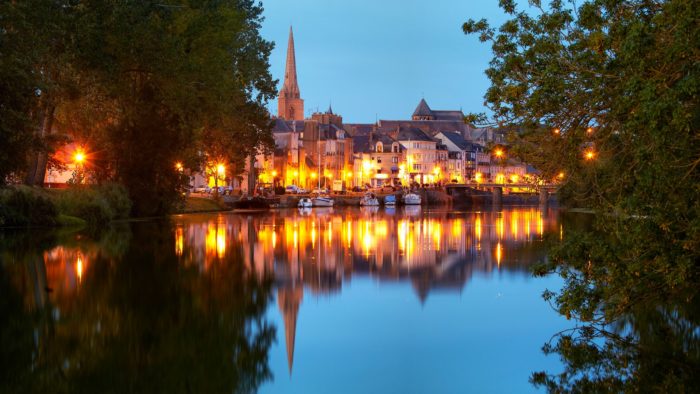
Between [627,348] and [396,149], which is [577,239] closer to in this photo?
[627,348]

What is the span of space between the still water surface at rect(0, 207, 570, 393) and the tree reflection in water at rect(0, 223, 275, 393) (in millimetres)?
35

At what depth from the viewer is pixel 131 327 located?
14648 millimetres

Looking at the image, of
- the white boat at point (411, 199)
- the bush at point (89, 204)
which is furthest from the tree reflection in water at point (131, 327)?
the white boat at point (411, 199)

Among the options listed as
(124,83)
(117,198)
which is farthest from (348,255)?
(117,198)

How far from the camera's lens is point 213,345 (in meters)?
13.3

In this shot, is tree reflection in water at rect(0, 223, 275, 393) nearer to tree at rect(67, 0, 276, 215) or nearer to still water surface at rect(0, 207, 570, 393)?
still water surface at rect(0, 207, 570, 393)

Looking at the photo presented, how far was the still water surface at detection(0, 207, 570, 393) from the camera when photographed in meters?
11.5

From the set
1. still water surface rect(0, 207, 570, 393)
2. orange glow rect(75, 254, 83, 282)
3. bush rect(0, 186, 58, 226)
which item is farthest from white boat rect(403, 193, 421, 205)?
orange glow rect(75, 254, 83, 282)

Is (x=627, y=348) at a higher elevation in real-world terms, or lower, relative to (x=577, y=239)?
lower

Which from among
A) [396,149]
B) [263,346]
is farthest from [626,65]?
[396,149]

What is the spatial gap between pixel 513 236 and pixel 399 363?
32661mm

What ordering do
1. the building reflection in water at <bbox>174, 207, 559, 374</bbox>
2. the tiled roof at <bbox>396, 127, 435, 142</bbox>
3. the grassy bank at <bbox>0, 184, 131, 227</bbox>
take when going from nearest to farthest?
the building reflection in water at <bbox>174, 207, 559, 374</bbox> → the grassy bank at <bbox>0, 184, 131, 227</bbox> → the tiled roof at <bbox>396, 127, 435, 142</bbox>

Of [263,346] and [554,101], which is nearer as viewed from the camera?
[263,346]

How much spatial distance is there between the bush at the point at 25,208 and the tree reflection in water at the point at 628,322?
3215 centimetres
